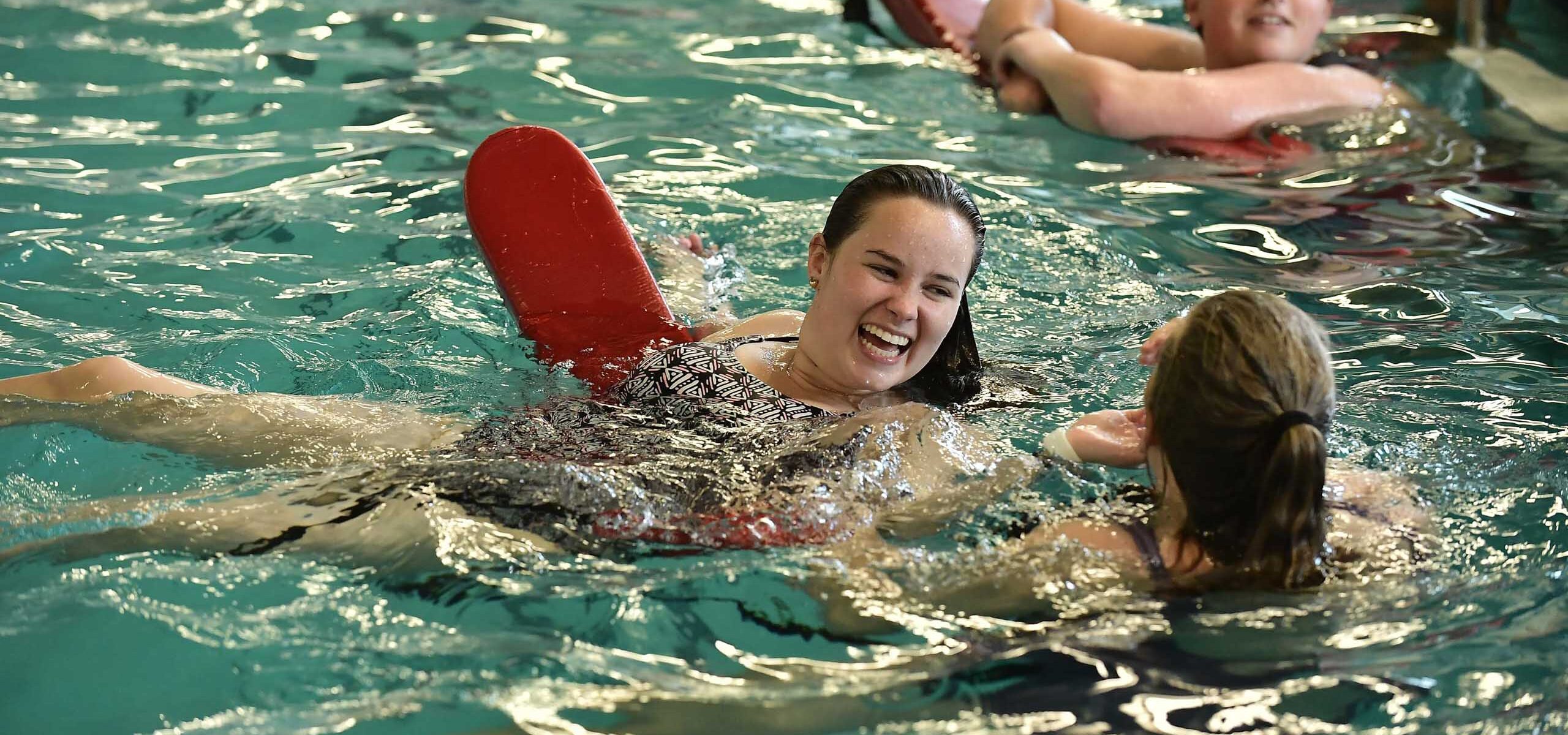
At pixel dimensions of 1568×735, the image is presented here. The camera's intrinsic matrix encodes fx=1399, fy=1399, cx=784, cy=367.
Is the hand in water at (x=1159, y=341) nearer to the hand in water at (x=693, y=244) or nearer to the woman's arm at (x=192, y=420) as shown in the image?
the woman's arm at (x=192, y=420)

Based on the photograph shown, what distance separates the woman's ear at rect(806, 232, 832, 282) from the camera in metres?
3.59

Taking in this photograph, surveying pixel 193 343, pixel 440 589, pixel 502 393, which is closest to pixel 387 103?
pixel 193 343

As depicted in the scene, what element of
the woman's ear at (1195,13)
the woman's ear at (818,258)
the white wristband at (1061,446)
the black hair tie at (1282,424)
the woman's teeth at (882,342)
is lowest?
the white wristband at (1061,446)

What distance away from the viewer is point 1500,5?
7730 millimetres

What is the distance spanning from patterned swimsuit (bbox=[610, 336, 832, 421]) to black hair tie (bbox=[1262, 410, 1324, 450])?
1260mm

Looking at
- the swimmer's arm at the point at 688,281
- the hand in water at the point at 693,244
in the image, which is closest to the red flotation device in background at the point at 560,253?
the swimmer's arm at the point at 688,281

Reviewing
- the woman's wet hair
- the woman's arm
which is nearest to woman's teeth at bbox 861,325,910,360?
the woman's wet hair

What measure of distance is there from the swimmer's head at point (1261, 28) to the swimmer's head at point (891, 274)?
3.19 meters

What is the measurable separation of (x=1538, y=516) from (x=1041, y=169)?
310cm

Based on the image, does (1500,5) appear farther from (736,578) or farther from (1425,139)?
(736,578)

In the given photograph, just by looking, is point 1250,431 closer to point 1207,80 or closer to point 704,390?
point 704,390

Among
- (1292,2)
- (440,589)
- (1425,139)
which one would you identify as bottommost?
(440,589)

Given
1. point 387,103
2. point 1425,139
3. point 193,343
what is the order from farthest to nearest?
1. point 387,103
2. point 1425,139
3. point 193,343

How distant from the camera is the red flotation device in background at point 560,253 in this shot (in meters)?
4.04
